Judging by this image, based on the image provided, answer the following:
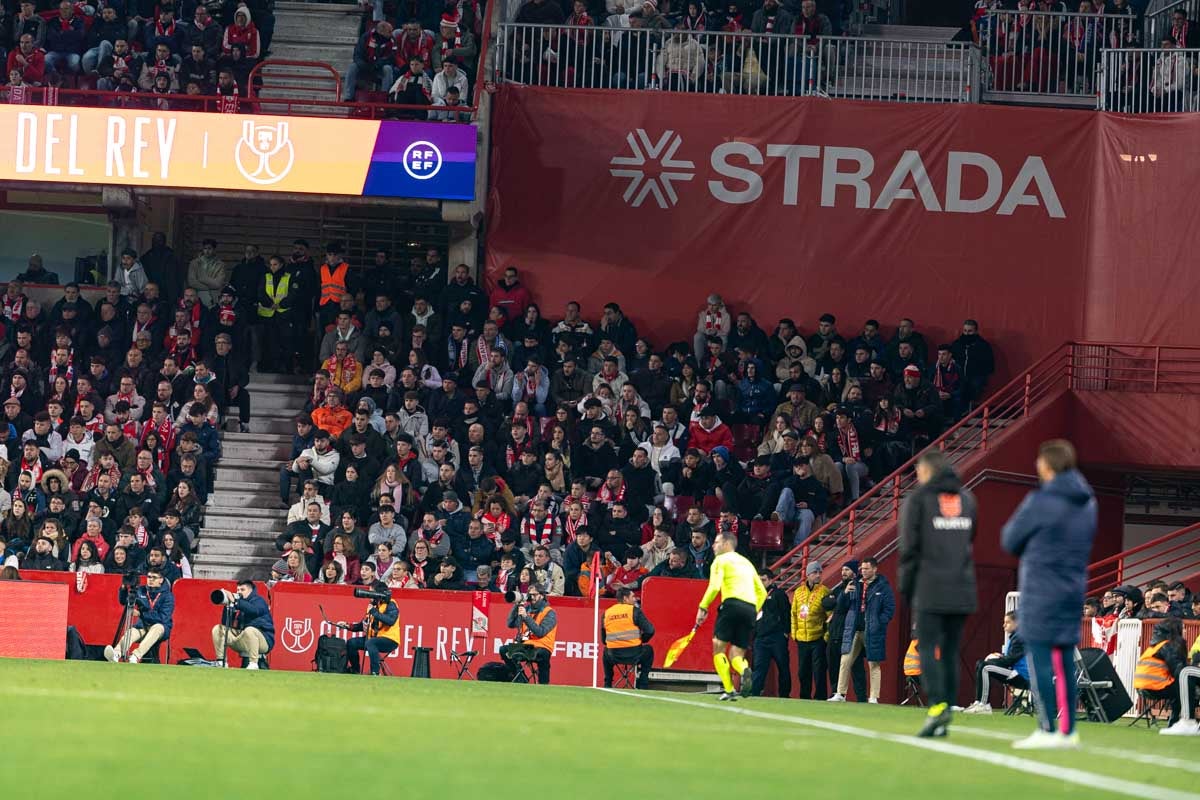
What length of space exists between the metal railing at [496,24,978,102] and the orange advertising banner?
410 centimetres

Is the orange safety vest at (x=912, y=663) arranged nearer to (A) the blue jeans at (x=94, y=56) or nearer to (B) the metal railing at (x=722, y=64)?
(B) the metal railing at (x=722, y=64)

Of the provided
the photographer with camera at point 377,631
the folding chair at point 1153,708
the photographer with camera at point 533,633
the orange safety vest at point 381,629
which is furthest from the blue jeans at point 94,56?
the folding chair at point 1153,708

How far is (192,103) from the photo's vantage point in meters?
28.3

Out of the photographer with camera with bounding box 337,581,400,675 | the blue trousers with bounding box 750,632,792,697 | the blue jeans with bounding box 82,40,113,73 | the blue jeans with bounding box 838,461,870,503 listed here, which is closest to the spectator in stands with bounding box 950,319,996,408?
the blue jeans with bounding box 838,461,870,503

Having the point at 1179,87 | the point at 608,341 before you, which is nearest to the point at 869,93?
the point at 1179,87

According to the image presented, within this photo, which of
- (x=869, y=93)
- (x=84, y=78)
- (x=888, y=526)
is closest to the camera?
(x=888, y=526)

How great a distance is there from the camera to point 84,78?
2825 cm

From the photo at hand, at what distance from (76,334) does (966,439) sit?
13134mm

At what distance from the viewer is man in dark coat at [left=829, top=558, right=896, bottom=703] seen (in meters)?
21.4

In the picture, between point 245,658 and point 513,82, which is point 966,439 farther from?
point 245,658

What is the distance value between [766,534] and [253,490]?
7464 mm

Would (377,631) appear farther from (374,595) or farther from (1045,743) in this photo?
(1045,743)

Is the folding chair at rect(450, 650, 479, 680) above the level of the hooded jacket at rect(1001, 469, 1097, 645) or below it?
below

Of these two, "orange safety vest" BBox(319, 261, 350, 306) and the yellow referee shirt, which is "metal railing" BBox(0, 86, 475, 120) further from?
the yellow referee shirt
